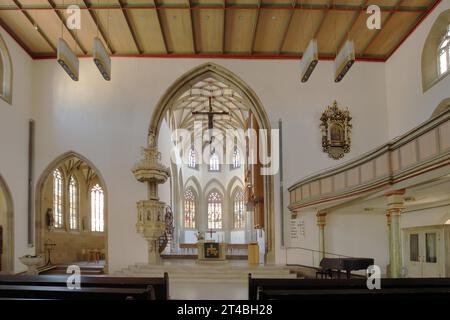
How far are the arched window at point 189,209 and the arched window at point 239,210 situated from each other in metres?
2.99

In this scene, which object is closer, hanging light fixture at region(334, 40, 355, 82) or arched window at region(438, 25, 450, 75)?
hanging light fixture at region(334, 40, 355, 82)

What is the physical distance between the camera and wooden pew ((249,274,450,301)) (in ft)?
16.4

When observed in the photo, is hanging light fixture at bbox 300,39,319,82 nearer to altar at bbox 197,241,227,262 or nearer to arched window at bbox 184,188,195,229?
altar at bbox 197,241,227,262

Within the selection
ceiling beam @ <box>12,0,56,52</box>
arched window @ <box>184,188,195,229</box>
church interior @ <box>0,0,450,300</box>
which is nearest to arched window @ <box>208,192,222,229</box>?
arched window @ <box>184,188,195,229</box>

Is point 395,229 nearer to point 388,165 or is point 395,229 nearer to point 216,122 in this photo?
point 388,165

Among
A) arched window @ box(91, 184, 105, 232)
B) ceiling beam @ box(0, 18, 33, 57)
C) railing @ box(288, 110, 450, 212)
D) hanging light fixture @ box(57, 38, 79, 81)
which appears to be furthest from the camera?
arched window @ box(91, 184, 105, 232)

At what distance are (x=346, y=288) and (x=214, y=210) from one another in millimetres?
29686

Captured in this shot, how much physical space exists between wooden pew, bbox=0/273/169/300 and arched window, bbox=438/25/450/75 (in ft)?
33.6

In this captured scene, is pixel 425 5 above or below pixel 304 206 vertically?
above

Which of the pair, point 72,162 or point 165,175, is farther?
point 72,162

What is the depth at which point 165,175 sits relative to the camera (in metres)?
16.9
